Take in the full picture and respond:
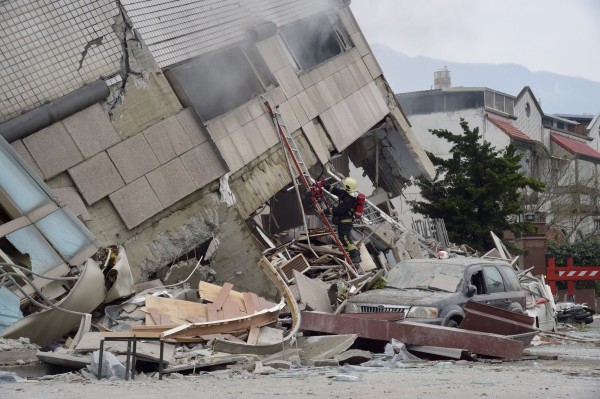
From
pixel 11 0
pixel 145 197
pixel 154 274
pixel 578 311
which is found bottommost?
pixel 578 311

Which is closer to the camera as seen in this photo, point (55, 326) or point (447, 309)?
point (55, 326)

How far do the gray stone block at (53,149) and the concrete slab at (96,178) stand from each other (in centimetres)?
16

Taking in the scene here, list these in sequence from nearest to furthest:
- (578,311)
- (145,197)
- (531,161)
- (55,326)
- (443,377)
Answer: (443,377), (55,326), (145,197), (578,311), (531,161)

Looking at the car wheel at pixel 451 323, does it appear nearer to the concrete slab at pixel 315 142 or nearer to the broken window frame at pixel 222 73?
the broken window frame at pixel 222 73

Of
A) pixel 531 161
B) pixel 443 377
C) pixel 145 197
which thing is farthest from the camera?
pixel 531 161

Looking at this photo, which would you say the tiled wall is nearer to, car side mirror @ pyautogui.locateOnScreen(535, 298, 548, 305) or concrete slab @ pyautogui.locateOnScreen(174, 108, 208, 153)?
concrete slab @ pyautogui.locateOnScreen(174, 108, 208, 153)

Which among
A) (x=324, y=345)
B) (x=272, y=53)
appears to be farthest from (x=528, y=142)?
(x=324, y=345)

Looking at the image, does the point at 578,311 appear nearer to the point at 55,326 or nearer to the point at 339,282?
the point at 339,282

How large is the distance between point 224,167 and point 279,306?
3.56 meters

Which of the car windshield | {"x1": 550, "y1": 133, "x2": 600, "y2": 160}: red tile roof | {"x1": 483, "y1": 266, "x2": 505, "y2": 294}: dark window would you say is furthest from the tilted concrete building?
{"x1": 550, "y1": 133, "x2": 600, "y2": 160}: red tile roof

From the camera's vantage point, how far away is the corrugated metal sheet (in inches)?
596

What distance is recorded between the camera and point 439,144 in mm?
47219

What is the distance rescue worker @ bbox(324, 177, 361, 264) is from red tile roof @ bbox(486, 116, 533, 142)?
2849 centimetres

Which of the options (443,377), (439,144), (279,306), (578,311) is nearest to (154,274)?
(279,306)
